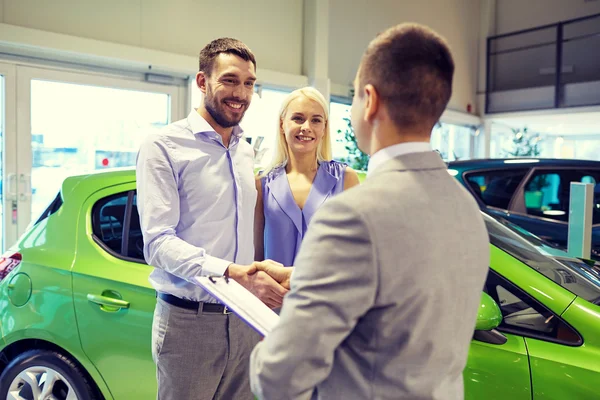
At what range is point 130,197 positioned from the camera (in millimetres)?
2160

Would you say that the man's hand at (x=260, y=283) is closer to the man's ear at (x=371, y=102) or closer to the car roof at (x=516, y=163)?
the man's ear at (x=371, y=102)

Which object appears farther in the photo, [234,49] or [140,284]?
[140,284]

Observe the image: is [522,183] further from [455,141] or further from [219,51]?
[455,141]

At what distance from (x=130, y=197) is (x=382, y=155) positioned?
148cm

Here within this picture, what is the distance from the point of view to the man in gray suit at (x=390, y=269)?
0.81m

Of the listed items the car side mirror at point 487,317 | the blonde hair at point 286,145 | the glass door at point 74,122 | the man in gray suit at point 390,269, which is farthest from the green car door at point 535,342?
the glass door at point 74,122

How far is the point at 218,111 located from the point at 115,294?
2.74 ft

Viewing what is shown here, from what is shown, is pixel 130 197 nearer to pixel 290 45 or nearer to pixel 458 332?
pixel 458 332

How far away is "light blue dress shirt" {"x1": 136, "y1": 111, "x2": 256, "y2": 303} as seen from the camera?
1503 millimetres

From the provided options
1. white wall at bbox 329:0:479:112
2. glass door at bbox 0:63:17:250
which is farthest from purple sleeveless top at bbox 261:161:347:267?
white wall at bbox 329:0:479:112

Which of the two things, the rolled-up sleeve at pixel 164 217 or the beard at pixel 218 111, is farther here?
the beard at pixel 218 111

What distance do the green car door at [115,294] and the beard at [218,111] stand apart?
0.64 m

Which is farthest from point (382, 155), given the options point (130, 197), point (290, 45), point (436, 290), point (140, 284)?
point (290, 45)

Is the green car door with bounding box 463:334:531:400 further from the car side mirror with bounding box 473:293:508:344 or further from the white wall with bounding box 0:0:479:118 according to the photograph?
the white wall with bounding box 0:0:479:118
